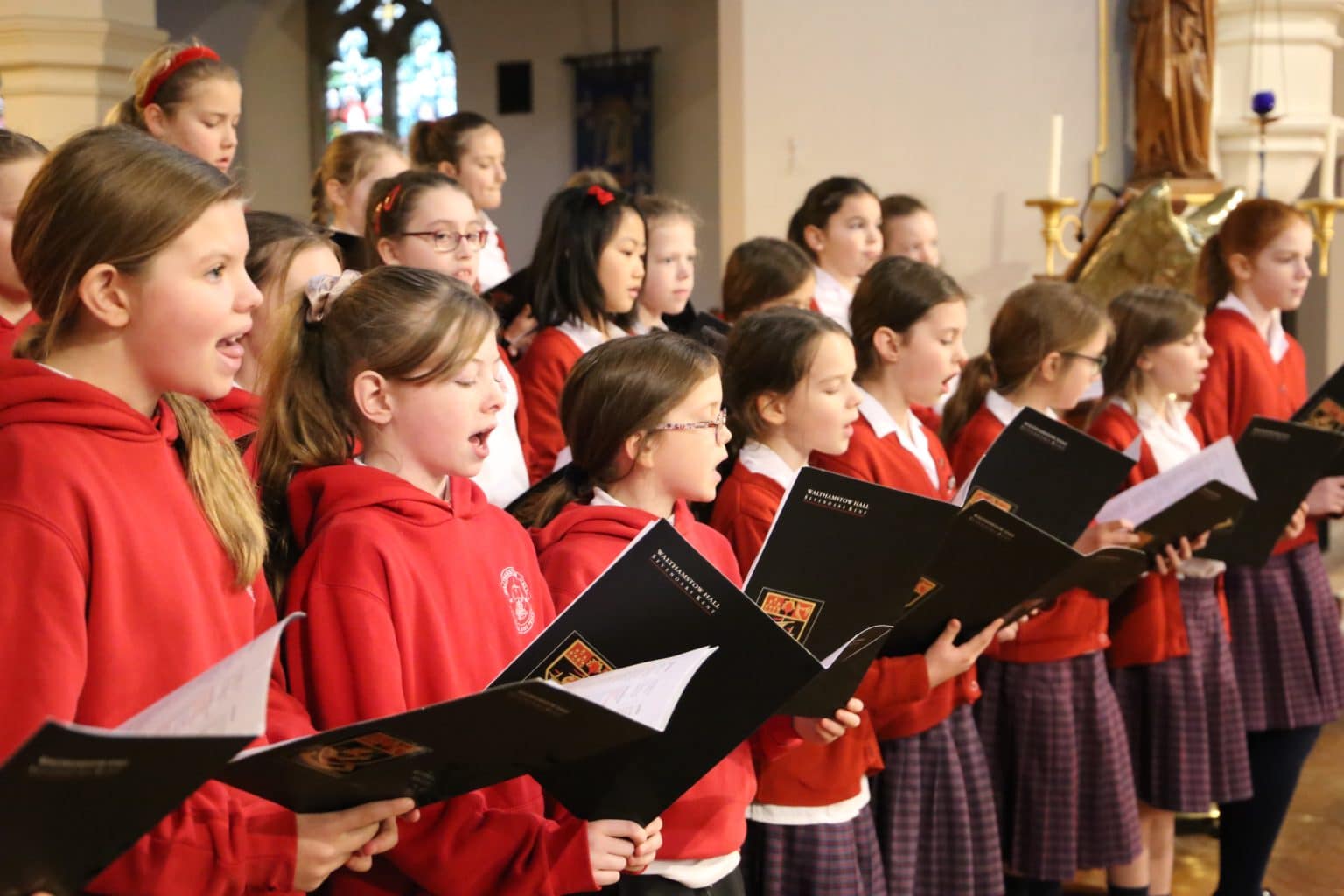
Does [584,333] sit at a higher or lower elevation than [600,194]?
lower

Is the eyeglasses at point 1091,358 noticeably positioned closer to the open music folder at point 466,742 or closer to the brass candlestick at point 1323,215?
the open music folder at point 466,742

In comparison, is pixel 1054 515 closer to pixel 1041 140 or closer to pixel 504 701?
pixel 504 701

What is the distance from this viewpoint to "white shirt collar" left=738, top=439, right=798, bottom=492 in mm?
2438

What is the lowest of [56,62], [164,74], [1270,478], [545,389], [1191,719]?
[1191,719]

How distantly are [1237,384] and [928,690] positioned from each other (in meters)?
1.72

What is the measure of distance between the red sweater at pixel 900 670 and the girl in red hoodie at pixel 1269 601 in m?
1.12

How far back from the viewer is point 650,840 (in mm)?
1652

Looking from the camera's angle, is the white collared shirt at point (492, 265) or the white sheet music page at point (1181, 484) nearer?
the white sheet music page at point (1181, 484)

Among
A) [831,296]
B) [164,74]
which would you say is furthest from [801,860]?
[164,74]

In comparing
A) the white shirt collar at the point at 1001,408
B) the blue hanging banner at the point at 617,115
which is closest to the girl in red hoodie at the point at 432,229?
the white shirt collar at the point at 1001,408

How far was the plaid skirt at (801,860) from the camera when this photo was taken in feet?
7.67

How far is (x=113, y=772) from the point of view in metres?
1.05

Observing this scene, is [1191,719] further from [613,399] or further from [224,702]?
[224,702]

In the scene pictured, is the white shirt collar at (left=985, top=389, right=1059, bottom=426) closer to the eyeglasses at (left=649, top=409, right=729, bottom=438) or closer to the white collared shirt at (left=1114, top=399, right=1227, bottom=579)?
the white collared shirt at (left=1114, top=399, right=1227, bottom=579)
